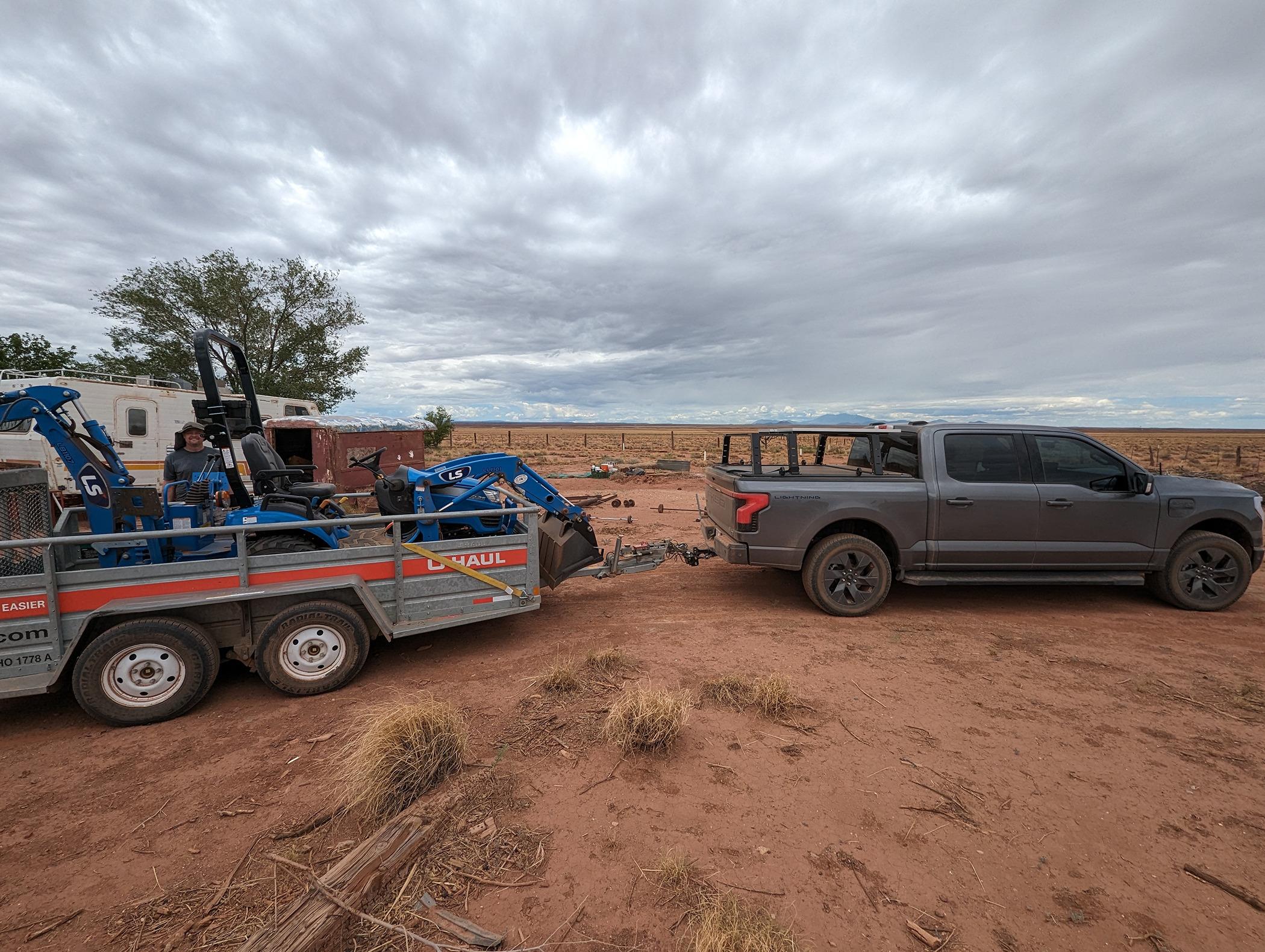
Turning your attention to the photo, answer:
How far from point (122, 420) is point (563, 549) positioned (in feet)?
39.4

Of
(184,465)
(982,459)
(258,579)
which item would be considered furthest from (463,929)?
(982,459)

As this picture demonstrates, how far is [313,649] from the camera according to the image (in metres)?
4.05

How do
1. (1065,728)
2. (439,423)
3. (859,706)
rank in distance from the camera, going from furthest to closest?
(439,423), (859,706), (1065,728)

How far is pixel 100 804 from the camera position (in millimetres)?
2861

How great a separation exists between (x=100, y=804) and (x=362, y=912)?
185cm

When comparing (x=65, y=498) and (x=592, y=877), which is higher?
(x=65, y=498)

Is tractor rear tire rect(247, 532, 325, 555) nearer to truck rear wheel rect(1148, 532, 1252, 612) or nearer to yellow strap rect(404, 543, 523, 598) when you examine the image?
yellow strap rect(404, 543, 523, 598)

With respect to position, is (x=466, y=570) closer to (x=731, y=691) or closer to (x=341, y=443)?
(x=731, y=691)

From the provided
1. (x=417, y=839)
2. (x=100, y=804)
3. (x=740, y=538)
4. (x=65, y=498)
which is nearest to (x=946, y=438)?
(x=740, y=538)

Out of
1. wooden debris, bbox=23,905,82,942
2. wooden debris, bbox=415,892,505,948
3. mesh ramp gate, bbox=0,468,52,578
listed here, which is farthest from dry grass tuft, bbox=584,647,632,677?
mesh ramp gate, bbox=0,468,52,578

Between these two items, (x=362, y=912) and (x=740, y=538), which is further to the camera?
(x=740, y=538)

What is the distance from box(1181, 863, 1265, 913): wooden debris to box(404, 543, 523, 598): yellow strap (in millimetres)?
4090

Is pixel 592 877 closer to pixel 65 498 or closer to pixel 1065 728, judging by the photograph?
pixel 1065 728

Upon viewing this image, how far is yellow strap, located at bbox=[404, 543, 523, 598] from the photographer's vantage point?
14.2 feet
